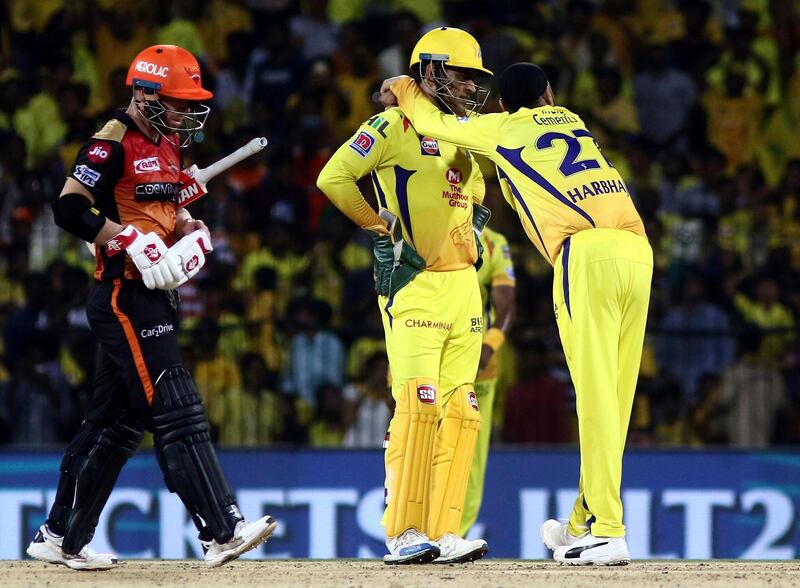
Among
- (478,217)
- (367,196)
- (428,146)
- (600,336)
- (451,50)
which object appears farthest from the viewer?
(367,196)

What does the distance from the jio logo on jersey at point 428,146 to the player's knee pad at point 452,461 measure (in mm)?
1142

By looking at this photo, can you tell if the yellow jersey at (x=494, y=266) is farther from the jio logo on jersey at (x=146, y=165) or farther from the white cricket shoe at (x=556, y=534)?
the jio logo on jersey at (x=146, y=165)

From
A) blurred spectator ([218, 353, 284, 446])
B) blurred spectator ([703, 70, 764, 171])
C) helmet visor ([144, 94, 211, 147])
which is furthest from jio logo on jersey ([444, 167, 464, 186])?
blurred spectator ([703, 70, 764, 171])

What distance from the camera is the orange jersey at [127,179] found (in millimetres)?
6719

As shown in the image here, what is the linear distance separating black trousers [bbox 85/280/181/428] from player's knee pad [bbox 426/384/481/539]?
1400 millimetres

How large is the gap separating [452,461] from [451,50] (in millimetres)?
1951

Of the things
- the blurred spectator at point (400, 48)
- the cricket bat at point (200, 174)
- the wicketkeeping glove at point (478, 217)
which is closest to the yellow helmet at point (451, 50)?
the wicketkeeping glove at point (478, 217)

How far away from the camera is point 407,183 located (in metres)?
7.64

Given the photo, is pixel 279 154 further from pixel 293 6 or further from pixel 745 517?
pixel 745 517

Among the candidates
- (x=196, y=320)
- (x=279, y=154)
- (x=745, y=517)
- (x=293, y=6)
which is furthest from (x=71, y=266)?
(x=745, y=517)

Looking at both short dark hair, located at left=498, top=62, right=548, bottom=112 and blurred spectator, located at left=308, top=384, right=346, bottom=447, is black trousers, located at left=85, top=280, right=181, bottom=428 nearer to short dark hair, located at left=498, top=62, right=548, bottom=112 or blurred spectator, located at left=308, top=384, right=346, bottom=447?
short dark hair, located at left=498, top=62, right=548, bottom=112

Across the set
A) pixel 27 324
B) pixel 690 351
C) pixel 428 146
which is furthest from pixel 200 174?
pixel 690 351

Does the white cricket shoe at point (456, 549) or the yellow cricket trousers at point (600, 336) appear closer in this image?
the yellow cricket trousers at point (600, 336)

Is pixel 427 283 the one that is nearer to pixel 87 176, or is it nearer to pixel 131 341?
pixel 131 341
